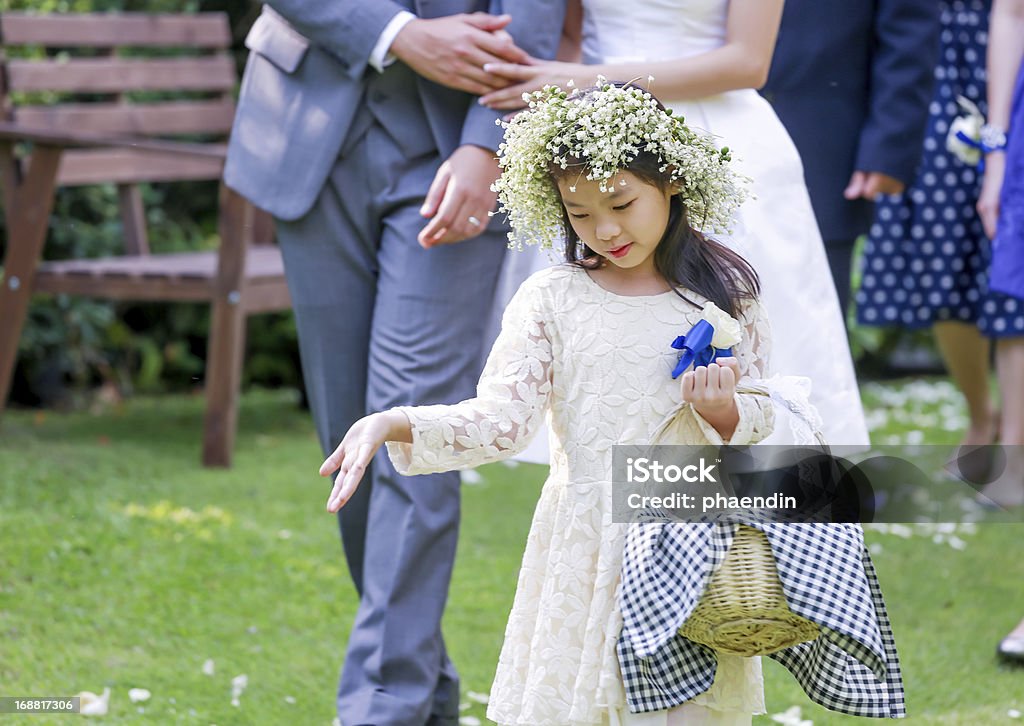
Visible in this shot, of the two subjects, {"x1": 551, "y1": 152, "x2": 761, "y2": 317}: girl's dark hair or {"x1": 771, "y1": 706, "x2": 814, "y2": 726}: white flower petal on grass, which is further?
{"x1": 771, "y1": 706, "x2": 814, "y2": 726}: white flower petal on grass

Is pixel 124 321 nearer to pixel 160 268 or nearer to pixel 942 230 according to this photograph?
pixel 160 268

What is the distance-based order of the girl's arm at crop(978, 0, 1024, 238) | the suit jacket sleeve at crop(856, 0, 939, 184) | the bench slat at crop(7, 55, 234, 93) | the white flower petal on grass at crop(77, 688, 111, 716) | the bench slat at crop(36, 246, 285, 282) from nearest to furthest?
the white flower petal on grass at crop(77, 688, 111, 716), the suit jacket sleeve at crop(856, 0, 939, 184), the girl's arm at crop(978, 0, 1024, 238), the bench slat at crop(36, 246, 285, 282), the bench slat at crop(7, 55, 234, 93)

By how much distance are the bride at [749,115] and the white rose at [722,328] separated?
0.49 m

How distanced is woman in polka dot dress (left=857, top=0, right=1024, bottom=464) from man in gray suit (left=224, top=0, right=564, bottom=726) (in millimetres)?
2426

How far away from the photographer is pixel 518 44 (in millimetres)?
2482

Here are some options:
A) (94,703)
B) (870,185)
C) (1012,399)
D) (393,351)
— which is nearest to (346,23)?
(393,351)

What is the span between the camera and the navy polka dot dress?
463 cm

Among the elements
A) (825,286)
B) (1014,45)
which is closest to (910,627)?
(825,286)

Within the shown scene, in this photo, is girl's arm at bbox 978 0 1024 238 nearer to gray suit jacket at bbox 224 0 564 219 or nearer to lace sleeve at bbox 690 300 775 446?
gray suit jacket at bbox 224 0 564 219

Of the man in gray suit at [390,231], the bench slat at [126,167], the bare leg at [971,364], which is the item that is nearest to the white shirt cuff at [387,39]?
the man in gray suit at [390,231]

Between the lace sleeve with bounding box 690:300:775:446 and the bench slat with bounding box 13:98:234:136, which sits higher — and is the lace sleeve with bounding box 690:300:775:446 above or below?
above

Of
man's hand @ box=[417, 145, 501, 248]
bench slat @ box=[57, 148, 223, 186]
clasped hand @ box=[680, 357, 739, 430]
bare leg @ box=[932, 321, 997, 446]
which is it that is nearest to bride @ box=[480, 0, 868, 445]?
man's hand @ box=[417, 145, 501, 248]

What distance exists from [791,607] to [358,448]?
569 mm

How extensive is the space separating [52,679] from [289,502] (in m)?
1.54
